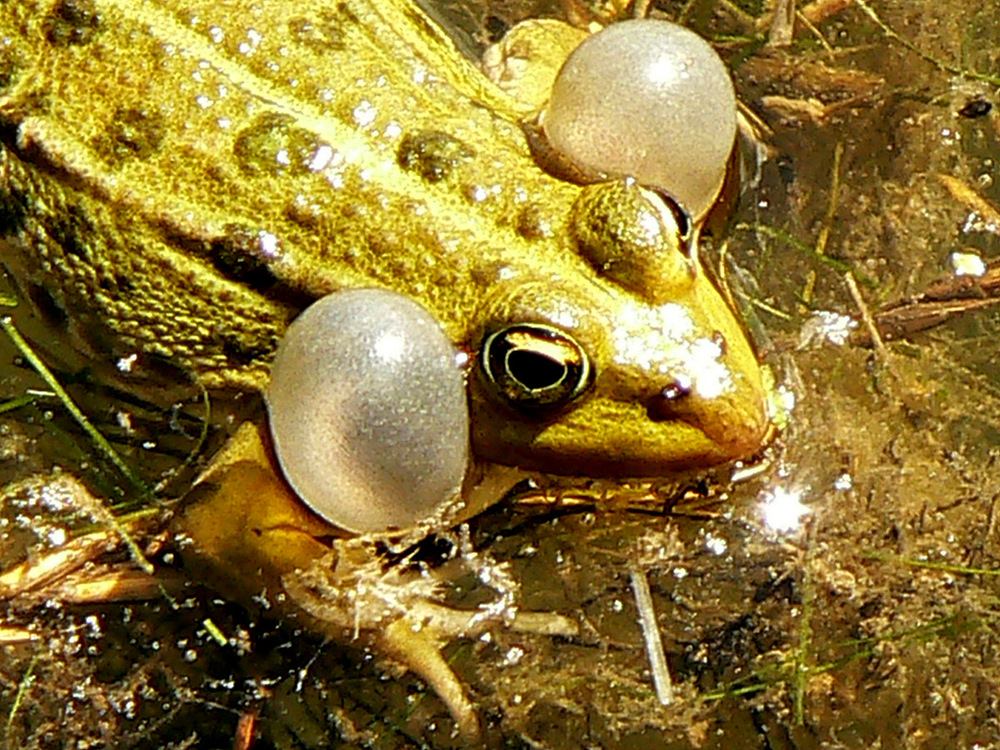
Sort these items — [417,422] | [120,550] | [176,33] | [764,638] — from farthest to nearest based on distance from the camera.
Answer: [120,550]
[764,638]
[176,33]
[417,422]

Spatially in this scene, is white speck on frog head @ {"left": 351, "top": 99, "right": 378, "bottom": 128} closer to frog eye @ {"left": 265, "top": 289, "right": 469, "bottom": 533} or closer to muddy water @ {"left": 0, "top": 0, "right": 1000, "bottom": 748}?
frog eye @ {"left": 265, "top": 289, "right": 469, "bottom": 533}

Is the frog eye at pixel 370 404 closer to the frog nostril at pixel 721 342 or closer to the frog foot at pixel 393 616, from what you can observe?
the frog foot at pixel 393 616

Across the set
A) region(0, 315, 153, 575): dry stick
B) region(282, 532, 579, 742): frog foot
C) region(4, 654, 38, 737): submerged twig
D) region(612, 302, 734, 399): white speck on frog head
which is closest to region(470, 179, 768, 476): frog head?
region(612, 302, 734, 399): white speck on frog head

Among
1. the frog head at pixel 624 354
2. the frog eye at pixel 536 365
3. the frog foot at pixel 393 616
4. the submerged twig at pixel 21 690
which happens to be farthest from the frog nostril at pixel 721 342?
the submerged twig at pixel 21 690

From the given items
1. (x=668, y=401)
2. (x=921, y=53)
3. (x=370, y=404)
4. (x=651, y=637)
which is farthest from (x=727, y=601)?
(x=921, y=53)

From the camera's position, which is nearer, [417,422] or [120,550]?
[417,422]

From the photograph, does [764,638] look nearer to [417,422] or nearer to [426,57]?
[417,422]

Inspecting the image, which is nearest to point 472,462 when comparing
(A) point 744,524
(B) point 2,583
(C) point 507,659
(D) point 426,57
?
(C) point 507,659
